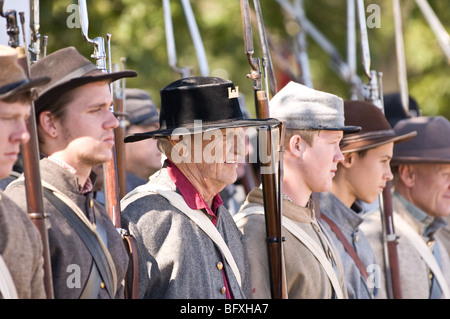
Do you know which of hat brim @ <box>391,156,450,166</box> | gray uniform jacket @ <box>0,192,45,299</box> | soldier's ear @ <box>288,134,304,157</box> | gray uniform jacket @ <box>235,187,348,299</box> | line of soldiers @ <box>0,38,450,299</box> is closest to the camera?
gray uniform jacket @ <box>0,192,45,299</box>

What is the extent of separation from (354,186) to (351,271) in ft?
2.38

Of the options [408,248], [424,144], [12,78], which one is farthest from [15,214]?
[424,144]

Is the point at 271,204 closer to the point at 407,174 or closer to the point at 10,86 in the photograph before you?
the point at 10,86

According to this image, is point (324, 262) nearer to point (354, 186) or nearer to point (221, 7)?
point (354, 186)

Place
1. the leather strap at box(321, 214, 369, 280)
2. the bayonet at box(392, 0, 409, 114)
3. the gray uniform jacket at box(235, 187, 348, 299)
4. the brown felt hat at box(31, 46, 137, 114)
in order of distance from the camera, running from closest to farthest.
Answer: the brown felt hat at box(31, 46, 137, 114), the gray uniform jacket at box(235, 187, 348, 299), the leather strap at box(321, 214, 369, 280), the bayonet at box(392, 0, 409, 114)

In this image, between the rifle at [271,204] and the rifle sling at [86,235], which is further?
the rifle at [271,204]

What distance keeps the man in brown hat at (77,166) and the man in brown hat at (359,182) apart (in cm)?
215

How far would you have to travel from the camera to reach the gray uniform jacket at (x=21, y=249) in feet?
10.9

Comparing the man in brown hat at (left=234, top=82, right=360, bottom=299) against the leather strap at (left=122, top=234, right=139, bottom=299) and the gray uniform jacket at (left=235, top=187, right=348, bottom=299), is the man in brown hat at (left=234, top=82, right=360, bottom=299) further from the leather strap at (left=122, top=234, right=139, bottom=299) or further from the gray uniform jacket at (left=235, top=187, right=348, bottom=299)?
the leather strap at (left=122, top=234, right=139, bottom=299)

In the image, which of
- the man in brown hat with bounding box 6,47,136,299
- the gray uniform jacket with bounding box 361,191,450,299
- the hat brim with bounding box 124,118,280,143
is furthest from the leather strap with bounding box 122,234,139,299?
the gray uniform jacket with bounding box 361,191,450,299

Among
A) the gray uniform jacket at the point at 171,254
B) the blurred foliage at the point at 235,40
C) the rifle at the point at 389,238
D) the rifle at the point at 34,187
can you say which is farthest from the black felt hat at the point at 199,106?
the blurred foliage at the point at 235,40

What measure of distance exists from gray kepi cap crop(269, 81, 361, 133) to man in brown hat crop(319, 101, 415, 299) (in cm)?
76

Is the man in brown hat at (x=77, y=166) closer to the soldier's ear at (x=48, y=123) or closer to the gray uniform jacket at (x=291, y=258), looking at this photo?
the soldier's ear at (x=48, y=123)

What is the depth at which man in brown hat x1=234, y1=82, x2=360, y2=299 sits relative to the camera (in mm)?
4875
